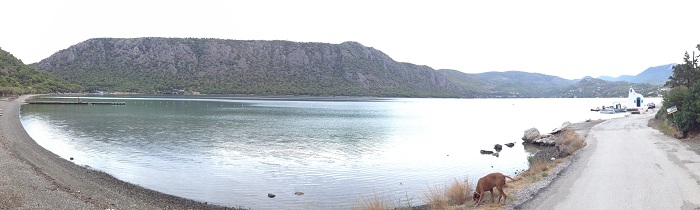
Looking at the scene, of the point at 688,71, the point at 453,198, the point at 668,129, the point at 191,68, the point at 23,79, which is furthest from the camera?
the point at 191,68

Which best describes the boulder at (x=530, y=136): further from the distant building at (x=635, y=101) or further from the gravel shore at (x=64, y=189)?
the distant building at (x=635, y=101)

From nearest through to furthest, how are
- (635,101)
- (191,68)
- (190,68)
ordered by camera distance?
(635,101)
(190,68)
(191,68)

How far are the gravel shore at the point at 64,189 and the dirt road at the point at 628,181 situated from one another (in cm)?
1105

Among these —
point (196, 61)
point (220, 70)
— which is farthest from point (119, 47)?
point (220, 70)

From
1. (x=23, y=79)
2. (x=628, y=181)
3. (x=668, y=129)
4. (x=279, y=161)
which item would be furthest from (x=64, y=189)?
(x=23, y=79)

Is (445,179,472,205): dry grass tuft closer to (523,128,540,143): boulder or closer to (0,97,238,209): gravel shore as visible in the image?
(0,97,238,209): gravel shore

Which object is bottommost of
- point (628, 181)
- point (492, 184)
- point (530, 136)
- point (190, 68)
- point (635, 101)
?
point (530, 136)

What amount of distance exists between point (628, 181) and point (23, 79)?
141 m

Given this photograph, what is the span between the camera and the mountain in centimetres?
10231

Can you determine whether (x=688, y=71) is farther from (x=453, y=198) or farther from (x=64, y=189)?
(x=64, y=189)

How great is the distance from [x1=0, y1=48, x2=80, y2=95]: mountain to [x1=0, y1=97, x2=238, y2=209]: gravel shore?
296 feet

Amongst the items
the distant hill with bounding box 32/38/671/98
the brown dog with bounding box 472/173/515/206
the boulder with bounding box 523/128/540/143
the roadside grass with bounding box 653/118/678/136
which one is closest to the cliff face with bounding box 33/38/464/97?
the distant hill with bounding box 32/38/671/98

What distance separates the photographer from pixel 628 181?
13664 millimetres

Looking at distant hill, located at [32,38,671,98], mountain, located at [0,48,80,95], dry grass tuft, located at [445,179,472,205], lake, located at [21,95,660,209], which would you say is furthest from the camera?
distant hill, located at [32,38,671,98]
